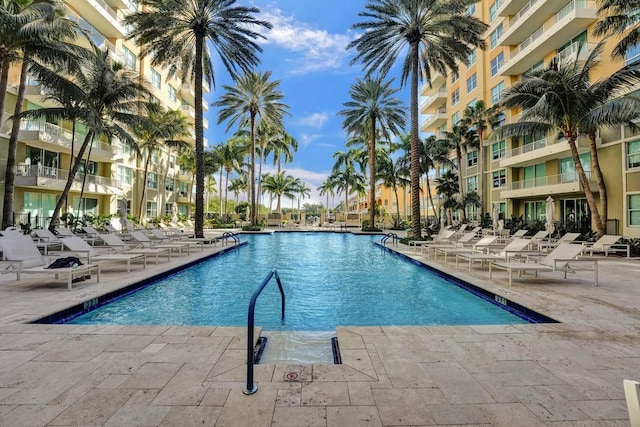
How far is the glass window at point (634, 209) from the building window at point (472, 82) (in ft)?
64.6

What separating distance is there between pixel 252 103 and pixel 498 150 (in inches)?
901

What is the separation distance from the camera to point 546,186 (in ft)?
72.3

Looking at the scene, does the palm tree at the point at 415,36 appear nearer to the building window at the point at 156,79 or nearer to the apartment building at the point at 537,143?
the apartment building at the point at 537,143

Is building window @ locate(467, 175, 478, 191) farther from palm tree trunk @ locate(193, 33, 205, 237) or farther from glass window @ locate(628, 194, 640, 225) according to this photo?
palm tree trunk @ locate(193, 33, 205, 237)

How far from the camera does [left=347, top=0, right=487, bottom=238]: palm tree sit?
17.5 meters

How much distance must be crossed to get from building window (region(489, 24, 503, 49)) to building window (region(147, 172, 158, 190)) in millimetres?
36150

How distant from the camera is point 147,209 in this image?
3491cm

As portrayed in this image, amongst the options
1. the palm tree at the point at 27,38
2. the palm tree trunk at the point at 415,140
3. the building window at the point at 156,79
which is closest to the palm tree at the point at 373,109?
the palm tree trunk at the point at 415,140

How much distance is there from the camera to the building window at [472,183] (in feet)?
108

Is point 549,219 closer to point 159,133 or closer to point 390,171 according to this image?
point 390,171

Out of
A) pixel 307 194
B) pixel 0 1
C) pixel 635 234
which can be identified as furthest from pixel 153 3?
pixel 307 194

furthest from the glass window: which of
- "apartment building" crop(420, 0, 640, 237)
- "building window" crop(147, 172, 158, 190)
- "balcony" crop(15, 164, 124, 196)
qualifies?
"building window" crop(147, 172, 158, 190)

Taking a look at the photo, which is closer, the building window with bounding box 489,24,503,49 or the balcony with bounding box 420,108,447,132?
the building window with bounding box 489,24,503,49

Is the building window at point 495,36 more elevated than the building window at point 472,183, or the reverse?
the building window at point 495,36
